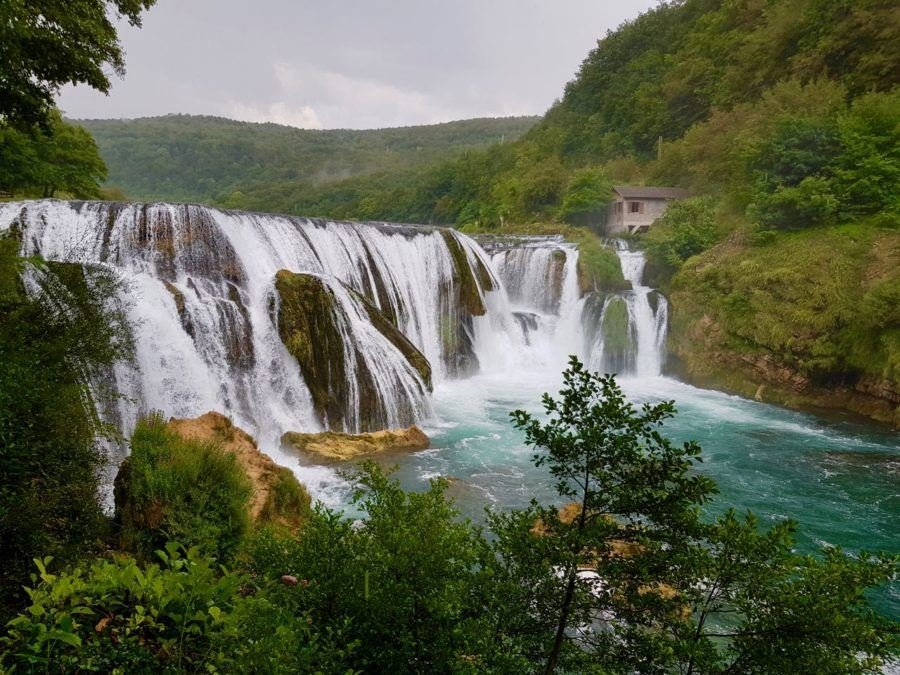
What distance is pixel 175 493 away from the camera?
5.30 metres

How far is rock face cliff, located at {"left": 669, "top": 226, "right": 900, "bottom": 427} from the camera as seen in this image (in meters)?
14.7

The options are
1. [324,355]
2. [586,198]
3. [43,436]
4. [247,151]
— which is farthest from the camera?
[247,151]

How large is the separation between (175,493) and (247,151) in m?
111

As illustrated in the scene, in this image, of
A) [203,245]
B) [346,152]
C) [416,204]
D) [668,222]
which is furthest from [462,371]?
[346,152]

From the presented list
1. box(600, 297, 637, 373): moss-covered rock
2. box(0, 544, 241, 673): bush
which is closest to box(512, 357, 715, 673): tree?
box(0, 544, 241, 673): bush

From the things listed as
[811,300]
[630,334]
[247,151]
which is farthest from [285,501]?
[247,151]

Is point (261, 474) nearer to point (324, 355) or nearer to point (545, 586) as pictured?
point (545, 586)

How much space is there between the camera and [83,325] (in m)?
6.67

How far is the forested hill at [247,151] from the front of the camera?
84.6 metres

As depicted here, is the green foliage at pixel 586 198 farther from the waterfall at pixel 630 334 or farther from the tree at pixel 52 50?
the tree at pixel 52 50

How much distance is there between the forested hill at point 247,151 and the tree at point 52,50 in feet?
227

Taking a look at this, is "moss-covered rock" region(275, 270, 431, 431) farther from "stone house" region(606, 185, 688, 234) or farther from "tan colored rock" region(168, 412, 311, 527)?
"stone house" region(606, 185, 688, 234)

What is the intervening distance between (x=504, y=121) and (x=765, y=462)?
136493 millimetres

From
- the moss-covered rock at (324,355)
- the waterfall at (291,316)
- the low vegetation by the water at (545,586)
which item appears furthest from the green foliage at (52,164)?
the low vegetation by the water at (545,586)
